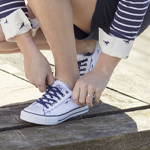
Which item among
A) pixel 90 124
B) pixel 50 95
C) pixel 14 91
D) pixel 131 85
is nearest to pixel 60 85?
pixel 50 95

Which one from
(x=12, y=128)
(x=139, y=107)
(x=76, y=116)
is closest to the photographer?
(x=12, y=128)

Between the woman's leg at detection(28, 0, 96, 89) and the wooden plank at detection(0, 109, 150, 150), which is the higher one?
the woman's leg at detection(28, 0, 96, 89)

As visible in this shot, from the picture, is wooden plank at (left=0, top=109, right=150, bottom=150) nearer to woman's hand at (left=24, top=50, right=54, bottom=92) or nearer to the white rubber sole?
the white rubber sole

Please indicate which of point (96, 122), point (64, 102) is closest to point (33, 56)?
point (64, 102)

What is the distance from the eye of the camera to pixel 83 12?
112 cm

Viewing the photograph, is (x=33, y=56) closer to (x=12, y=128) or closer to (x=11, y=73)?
(x=12, y=128)

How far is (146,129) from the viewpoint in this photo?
0.97 metres

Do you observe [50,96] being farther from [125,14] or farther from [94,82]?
[125,14]

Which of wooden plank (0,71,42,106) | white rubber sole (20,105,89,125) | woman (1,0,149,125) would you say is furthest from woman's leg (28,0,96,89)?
wooden plank (0,71,42,106)

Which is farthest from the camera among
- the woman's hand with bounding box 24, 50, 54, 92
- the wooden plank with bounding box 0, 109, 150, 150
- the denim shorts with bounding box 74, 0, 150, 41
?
the denim shorts with bounding box 74, 0, 150, 41

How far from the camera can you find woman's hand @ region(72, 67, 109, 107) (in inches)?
38.2

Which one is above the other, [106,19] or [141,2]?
[141,2]

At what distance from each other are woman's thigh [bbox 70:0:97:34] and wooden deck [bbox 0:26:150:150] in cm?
32

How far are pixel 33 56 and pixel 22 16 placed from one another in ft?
0.49
